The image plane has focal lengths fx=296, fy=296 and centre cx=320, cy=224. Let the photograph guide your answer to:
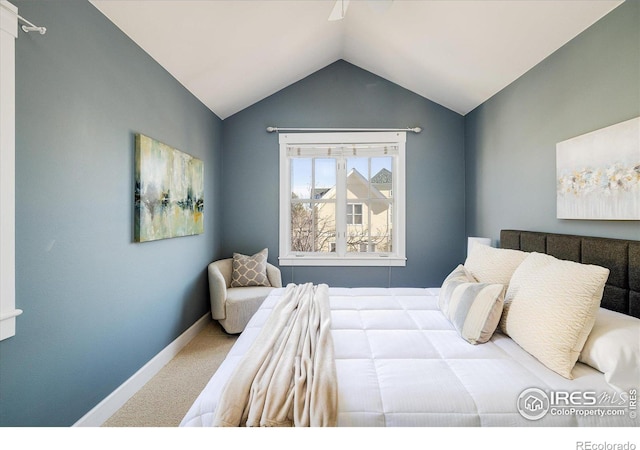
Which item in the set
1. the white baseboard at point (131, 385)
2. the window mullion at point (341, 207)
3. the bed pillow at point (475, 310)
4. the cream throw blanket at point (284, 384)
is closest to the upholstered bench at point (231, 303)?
the white baseboard at point (131, 385)

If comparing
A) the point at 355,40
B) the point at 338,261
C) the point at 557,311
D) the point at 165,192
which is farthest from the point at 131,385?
the point at 355,40

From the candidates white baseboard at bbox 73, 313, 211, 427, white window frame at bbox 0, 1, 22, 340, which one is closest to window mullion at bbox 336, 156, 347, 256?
white baseboard at bbox 73, 313, 211, 427

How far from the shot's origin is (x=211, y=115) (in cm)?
351

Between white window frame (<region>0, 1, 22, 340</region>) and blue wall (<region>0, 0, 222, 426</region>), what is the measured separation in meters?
0.04

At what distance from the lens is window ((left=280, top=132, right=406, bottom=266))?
3.80m

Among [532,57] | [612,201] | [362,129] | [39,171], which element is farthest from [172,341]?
[532,57]

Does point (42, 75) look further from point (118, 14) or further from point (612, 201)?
point (612, 201)

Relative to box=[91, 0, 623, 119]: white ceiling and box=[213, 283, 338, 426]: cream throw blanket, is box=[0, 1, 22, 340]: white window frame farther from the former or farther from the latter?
box=[213, 283, 338, 426]: cream throw blanket

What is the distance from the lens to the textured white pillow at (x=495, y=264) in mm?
1875

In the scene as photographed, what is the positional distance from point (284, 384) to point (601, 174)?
2.13 metres

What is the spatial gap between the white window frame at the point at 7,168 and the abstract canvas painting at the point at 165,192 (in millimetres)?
842

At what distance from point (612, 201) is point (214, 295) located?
322cm

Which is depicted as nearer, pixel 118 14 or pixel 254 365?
pixel 254 365

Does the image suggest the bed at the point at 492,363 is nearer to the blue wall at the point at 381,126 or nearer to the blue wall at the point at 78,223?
the blue wall at the point at 78,223
